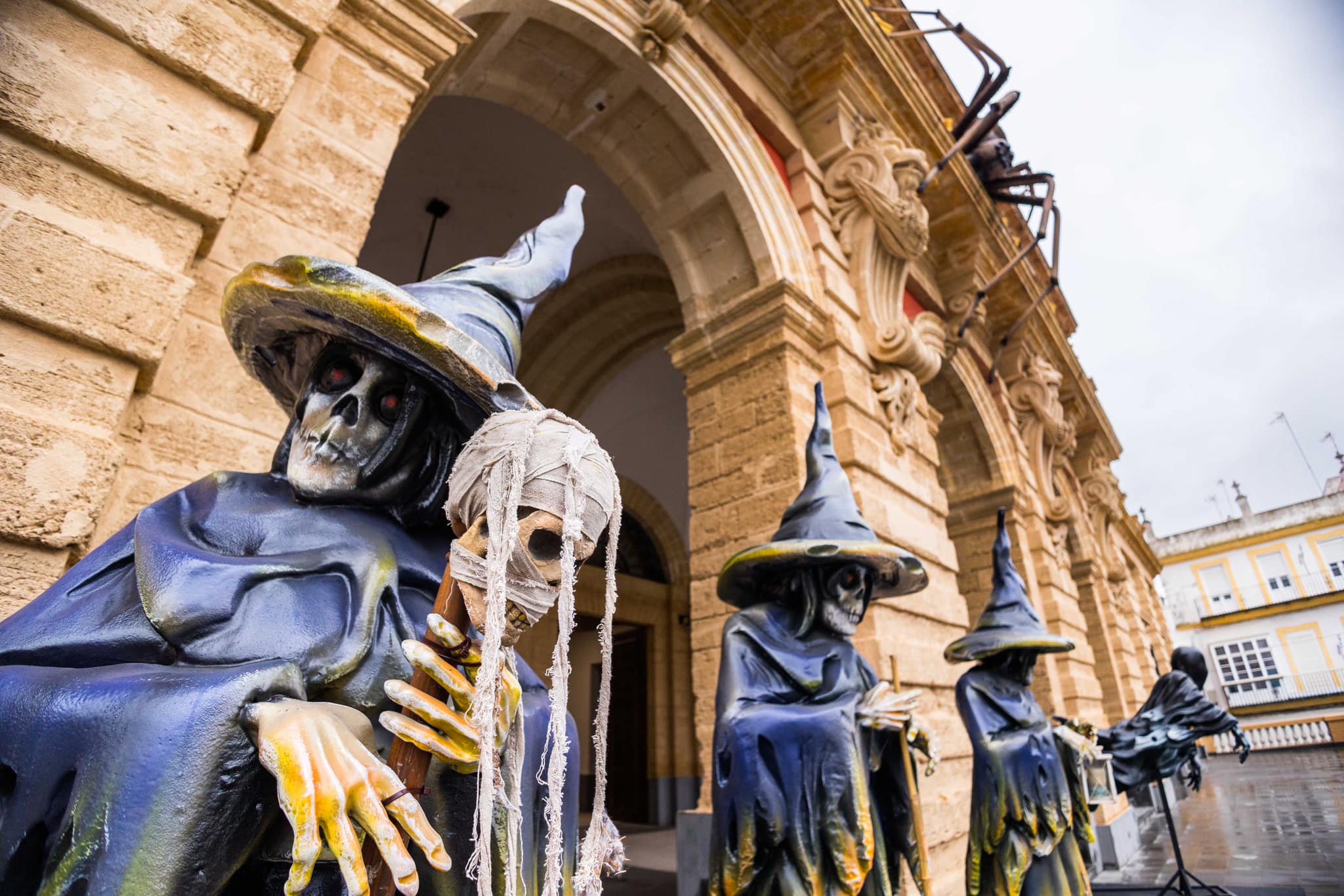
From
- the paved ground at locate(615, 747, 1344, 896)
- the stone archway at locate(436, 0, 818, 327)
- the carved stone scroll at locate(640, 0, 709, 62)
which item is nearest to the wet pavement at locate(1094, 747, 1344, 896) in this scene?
the paved ground at locate(615, 747, 1344, 896)

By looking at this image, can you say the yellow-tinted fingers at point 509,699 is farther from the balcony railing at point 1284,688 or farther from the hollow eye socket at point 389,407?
the balcony railing at point 1284,688

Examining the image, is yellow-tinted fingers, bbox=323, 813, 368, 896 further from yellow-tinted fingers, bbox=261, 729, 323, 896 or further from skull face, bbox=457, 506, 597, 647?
skull face, bbox=457, 506, 597, 647

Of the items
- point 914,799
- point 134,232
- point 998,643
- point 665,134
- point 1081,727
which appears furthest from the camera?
point 665,134

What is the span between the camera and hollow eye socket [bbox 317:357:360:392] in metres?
1.11

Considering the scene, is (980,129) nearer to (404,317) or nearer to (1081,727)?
(1081,727)

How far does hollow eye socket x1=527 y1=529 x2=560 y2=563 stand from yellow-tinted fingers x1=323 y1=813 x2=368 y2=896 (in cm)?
31

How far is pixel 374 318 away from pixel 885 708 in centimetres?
201

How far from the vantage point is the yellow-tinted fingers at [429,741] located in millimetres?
696

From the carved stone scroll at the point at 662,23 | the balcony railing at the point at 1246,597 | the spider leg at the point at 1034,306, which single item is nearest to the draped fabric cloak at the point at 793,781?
the carved stone scroll at the point at 662,23

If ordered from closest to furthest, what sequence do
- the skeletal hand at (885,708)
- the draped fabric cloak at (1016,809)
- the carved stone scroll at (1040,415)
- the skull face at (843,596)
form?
the skeletal hand at (885,708)
the skull face at (843,596)
the draped fabric cloak at (1016,809)
the carved stone scroll at (1040,415)

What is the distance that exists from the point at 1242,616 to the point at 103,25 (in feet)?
126

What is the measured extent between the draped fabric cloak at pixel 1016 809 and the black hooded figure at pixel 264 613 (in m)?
2.61

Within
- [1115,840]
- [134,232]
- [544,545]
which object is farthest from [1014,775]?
[1115,840]

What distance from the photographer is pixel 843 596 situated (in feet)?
8.04
